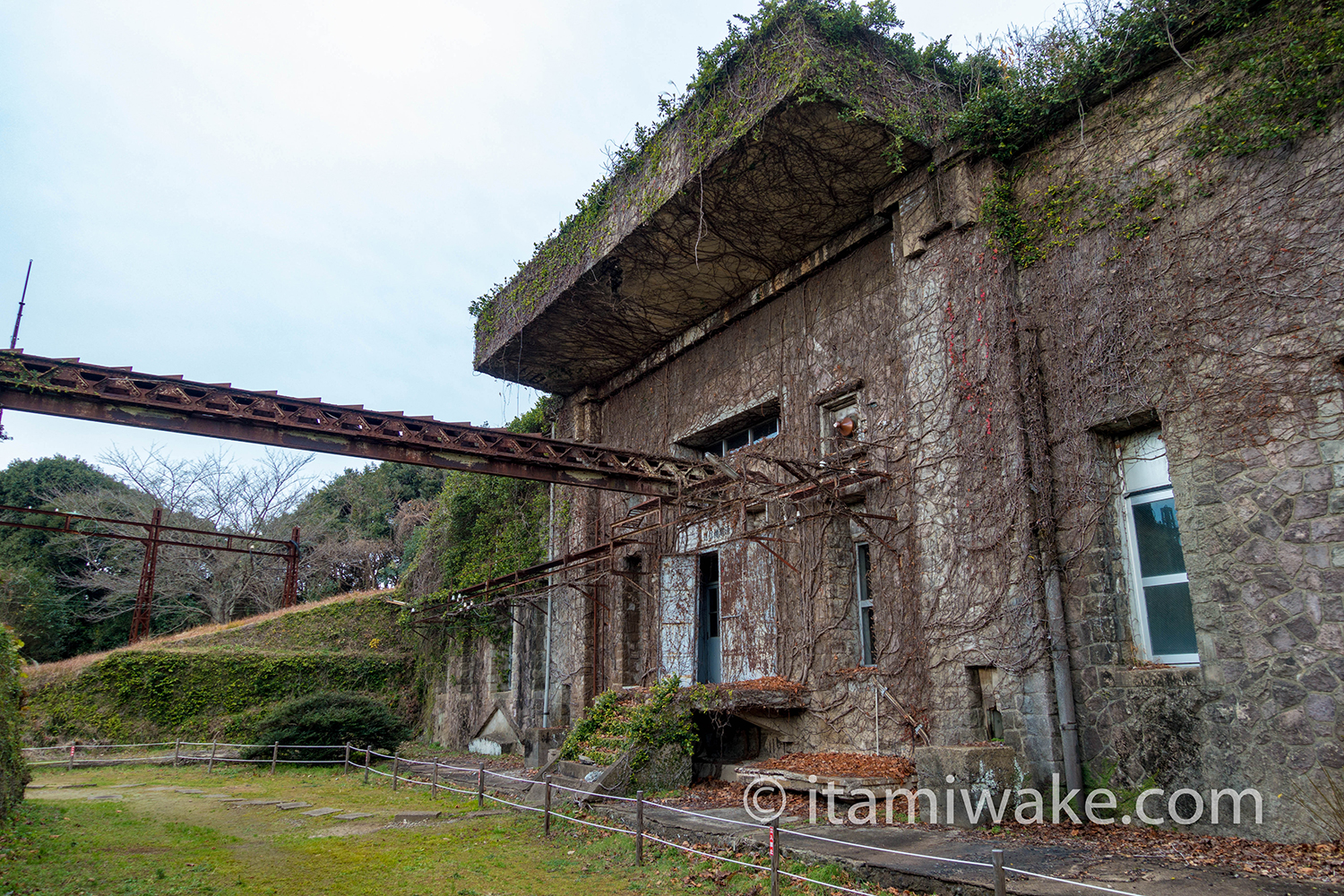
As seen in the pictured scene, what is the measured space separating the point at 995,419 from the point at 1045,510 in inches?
43.9

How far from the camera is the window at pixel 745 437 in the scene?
541 inches

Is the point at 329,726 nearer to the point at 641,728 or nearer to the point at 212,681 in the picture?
the point at 212,681

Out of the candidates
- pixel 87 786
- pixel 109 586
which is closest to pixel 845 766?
pixel 87 786

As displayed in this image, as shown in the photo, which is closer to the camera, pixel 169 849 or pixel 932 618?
pixel 169 849

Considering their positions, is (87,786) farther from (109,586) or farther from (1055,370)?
(109,586)

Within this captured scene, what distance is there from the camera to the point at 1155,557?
7.84m

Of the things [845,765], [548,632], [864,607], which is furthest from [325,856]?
[548,632]

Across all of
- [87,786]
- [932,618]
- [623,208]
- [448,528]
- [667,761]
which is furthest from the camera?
[448,528]

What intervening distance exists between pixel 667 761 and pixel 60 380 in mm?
8450

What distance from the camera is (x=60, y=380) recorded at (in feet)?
28.9

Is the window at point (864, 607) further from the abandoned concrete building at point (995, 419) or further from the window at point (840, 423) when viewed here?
the window at point (840, 423)

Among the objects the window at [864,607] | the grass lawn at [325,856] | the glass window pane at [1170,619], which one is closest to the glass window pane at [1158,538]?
the glass window pane at [1170,619]

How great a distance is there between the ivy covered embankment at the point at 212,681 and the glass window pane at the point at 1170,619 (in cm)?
1910

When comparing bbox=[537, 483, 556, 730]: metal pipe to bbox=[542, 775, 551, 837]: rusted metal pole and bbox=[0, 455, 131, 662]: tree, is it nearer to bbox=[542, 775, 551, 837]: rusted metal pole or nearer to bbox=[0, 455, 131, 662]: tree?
bbox=[542, 775, 551, 837]: rusted metal pole
